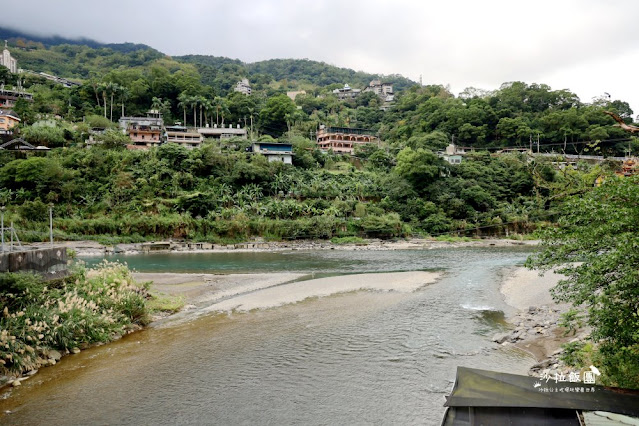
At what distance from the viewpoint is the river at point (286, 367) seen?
826 centimetres

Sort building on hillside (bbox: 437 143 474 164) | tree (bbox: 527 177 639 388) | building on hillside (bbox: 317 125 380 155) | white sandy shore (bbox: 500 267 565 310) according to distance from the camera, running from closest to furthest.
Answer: tree (bbox: 527 177 639 388) → white sandy shore (bbox: 500 267 565 310) → building on hillside (bbox: 437 143 474 164) → building on hillside (bbox: 317 125 380 155)

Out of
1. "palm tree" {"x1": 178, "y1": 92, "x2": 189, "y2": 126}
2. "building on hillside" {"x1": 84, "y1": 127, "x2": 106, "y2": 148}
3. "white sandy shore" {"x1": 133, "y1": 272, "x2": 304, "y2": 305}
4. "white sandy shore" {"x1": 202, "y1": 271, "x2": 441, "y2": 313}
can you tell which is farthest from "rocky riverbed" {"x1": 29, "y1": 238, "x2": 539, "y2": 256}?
"palm tree" {"x1": 178, "y1": 92, "x2": 189, "y2": 126}

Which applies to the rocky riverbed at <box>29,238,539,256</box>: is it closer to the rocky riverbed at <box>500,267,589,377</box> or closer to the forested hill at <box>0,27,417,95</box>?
the rocky riverbed at <box>500,267,589,377</box>

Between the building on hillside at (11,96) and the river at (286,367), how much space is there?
237ft

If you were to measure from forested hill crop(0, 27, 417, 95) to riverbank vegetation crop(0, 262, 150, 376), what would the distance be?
90.2m

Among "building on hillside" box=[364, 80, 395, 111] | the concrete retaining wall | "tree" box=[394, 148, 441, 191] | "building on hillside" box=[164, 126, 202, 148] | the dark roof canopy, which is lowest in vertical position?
the dark roof canopy

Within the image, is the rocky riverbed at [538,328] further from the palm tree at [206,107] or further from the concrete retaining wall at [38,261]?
the palm tree at [206,107]

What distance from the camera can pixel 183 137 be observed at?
220 feet

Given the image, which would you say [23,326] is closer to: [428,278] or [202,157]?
[428,278]

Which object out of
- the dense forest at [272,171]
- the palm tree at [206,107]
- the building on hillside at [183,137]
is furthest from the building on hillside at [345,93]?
the building on hillside at [183,137]

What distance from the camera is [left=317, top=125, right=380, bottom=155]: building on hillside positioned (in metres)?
76.5

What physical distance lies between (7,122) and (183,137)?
24465 mm

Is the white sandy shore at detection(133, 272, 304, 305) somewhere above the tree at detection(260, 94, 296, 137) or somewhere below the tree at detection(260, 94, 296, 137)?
below

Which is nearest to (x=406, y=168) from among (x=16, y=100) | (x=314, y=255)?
(x=314, y=255)
